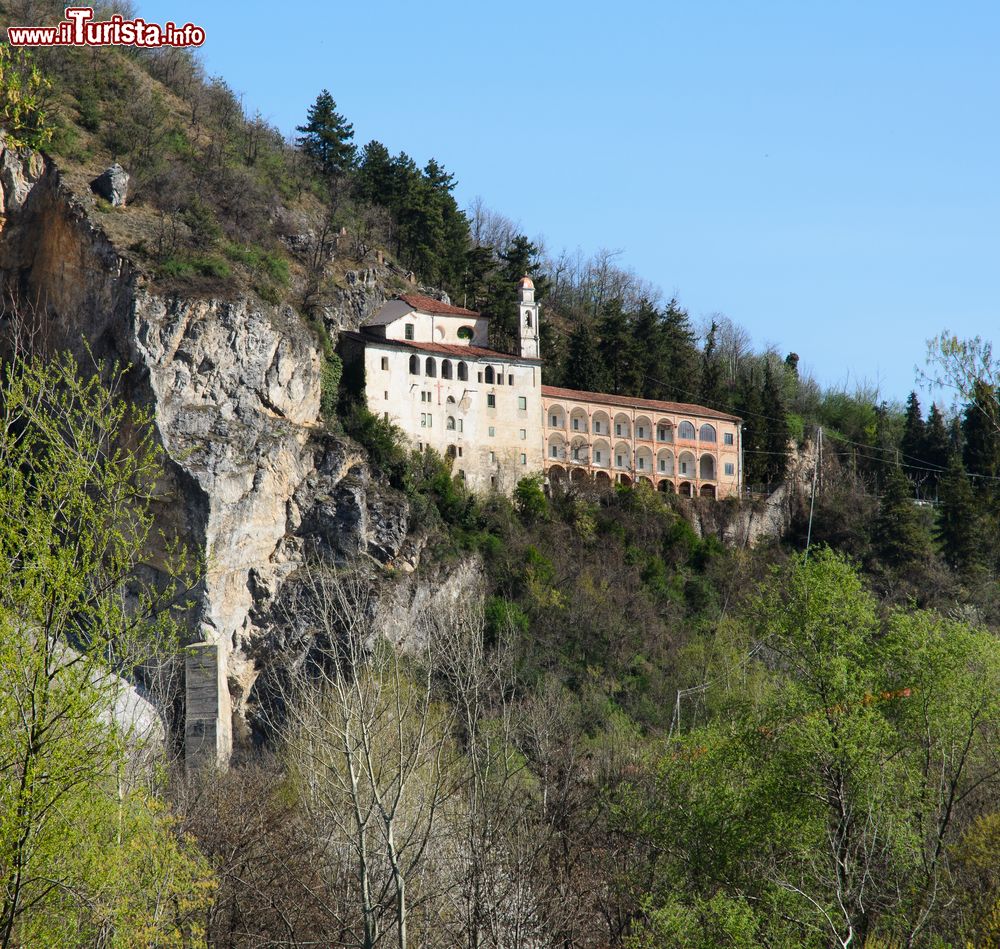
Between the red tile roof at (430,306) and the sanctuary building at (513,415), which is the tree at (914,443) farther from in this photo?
the red tile roof at (430,306)

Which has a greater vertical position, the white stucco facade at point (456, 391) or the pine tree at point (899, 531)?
the white stucco facade at point (456, 391)

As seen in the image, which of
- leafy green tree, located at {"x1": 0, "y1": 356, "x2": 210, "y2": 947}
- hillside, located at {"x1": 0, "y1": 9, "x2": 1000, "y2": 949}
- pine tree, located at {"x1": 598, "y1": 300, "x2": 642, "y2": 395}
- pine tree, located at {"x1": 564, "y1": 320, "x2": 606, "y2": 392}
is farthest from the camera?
pine tree, located at {"x1": 598, "y1": 300, "x2": 642, "y2": 395}

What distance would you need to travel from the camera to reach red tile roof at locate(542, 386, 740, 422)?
63125 mm

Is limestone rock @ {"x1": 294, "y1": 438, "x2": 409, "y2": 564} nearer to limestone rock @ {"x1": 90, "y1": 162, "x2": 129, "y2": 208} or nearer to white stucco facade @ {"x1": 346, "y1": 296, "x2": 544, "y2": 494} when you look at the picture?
white stucco facade @ {"x1": 346, "y1": 296, "x2": 544, "y2": 494}

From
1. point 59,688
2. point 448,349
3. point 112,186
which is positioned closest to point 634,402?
point 448,349

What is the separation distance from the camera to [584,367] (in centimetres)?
6800

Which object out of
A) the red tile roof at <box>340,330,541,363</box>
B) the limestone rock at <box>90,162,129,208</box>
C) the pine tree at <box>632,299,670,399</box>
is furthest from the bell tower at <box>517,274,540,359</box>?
the limestone rock at <box>90,162,129,208</box>

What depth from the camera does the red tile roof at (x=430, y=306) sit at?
60688 mm

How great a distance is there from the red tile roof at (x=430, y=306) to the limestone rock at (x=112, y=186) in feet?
39.8

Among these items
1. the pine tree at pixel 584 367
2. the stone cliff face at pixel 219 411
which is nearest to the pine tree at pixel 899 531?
the pine tree at pixel 584 367

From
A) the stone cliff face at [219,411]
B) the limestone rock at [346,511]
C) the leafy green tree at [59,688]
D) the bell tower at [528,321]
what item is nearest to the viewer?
the leafy green tree at [59,688]

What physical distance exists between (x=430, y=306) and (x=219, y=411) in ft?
44.5

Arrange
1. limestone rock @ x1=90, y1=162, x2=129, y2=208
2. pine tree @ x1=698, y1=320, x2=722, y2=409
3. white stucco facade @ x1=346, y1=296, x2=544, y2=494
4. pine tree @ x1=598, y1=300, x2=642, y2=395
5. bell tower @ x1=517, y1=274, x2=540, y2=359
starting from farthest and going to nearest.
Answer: pine tree @ x1=698, y1=320, x2=722, y2=409, pine tree @ x1=598, y1=300, x2=642, y2=395, bell tower @ x1=517, y1=274, x2=540, y2=359, white stucco facade @ x1=346, y1=296, x2=544, y2=494, limestone rock @ x1=90, y1=162, x2=129, y2=208

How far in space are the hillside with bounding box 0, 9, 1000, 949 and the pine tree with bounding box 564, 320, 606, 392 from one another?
9.2 inches
